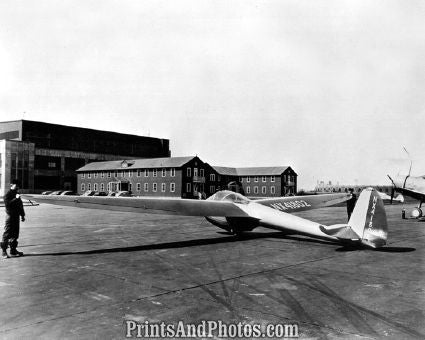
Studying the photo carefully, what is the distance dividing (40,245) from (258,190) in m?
76.2

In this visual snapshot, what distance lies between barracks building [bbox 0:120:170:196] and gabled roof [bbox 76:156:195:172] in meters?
5.77

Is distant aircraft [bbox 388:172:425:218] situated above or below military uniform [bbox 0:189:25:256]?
above

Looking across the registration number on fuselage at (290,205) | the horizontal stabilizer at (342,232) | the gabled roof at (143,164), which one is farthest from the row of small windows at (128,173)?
the horizontal stabilizer at (342,232)

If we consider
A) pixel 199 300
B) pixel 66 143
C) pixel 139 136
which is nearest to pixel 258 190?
pixel 139 136

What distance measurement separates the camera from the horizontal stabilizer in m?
10.1

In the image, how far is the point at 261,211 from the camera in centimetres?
1382

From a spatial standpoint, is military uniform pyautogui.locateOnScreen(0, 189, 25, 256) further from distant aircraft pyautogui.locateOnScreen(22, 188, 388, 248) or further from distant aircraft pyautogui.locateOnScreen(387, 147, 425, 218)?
distant aircraft pyautogui.locateOnScreen(387, 147, 425, 218)

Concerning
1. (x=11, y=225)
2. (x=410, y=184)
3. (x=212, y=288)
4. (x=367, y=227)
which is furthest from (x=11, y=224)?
(x=410, y=184)

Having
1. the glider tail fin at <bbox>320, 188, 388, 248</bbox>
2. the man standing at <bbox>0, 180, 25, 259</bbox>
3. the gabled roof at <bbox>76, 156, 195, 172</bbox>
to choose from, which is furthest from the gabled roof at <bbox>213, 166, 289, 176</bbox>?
the man standing at <bbox>0, 180, 25, 259</bbox>

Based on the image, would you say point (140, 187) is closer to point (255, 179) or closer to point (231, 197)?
point (255, 179)

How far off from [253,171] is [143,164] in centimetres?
2706

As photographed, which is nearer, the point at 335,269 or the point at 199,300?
the point at 199,300

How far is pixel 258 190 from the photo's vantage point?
8719 centimetres

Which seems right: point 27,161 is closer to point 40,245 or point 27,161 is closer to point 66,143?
point 66,143
